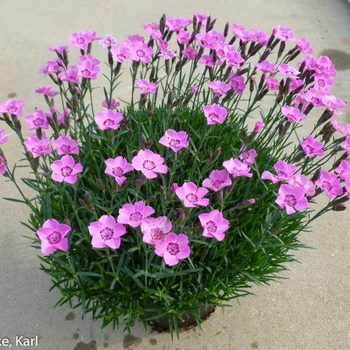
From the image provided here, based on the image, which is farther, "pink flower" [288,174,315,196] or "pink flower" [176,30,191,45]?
"pink flower" [176,30,191,45]

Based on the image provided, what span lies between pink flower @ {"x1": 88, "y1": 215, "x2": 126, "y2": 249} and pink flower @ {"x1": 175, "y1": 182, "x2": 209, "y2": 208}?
19 centimetres

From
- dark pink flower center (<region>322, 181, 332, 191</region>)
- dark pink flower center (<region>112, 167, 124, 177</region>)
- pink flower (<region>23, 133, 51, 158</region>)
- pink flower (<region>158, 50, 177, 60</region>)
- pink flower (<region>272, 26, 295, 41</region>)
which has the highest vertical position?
pink flower (<region>272, 26, 295, 41</region>)

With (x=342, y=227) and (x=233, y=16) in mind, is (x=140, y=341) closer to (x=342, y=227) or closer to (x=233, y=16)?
(x=342, y=227)

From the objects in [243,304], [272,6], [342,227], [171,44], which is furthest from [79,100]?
[272,6]

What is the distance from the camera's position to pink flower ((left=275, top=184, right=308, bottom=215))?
1.14 meters

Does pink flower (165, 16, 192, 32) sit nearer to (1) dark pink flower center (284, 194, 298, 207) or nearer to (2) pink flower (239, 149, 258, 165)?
(2) pink flower (239, 149, 258, 165)

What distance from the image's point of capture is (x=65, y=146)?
1316 millimetres

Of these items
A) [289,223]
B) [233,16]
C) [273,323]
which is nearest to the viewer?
[289,223]

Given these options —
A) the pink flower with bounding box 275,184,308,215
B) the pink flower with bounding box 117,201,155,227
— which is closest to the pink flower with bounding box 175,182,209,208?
the pink flower with bounding box 117,201,155,227

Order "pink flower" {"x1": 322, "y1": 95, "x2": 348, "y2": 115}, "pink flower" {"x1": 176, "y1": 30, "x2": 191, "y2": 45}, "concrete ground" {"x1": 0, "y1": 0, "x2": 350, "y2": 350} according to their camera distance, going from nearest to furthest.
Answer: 1. "pink flower" {"x1": 322, "y1": 95, "x2": 348, "y2": 115}
2. "pink flower" {"x1": 176, "y1": 30, "x2": 191, "y2": 45}
3. "concrete ground" {"x1": 0, "y1": 0, "x2": 350, "y2": 350}

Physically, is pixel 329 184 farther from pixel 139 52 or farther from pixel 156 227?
pixel 139 52

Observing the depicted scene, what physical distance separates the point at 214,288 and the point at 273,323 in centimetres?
64

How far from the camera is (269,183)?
1.58m

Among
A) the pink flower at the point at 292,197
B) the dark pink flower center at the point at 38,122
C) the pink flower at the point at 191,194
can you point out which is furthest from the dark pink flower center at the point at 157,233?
the dark pink flower center at the point at 38,122
